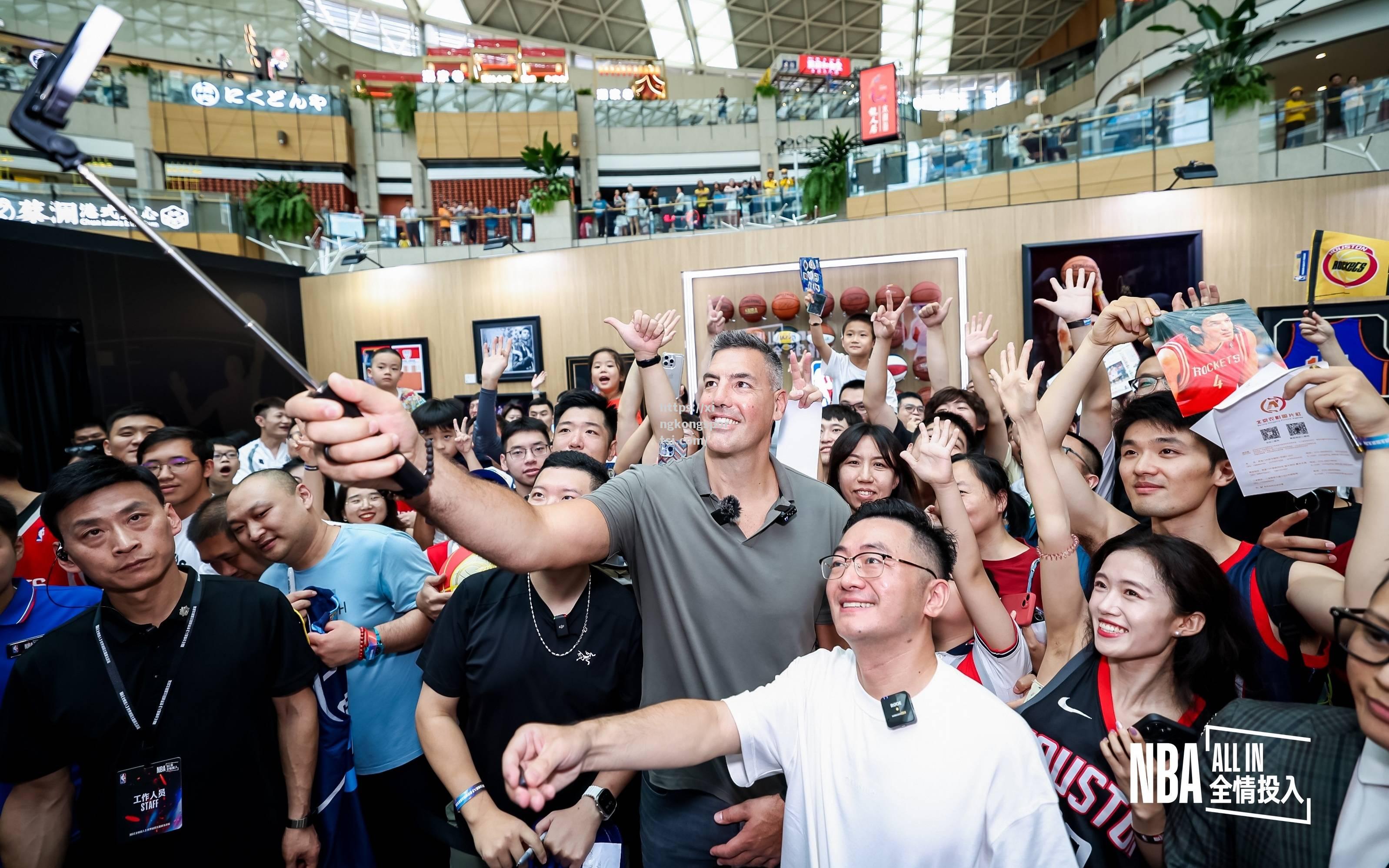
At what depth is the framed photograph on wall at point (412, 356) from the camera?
10484 mm

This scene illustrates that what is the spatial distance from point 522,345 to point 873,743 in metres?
9.27

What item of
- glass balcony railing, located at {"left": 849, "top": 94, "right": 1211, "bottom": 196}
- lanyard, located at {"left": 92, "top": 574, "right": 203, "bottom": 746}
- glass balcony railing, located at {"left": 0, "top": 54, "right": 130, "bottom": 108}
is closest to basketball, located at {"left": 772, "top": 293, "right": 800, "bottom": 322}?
glass balcony railing, located at {"left": 849, "top": 94, "right": 1211, "bottom": 196}

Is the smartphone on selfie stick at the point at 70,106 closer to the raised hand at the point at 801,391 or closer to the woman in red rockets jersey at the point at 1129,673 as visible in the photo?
the woman in red rockets jersey at the point at 1129,673

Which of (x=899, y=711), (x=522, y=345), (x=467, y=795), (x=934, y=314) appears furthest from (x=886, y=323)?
(x=522, y=345)

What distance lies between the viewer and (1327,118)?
24.9 feet

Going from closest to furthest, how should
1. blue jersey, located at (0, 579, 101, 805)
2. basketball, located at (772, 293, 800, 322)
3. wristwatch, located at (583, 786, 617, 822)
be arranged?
1. wristwatch, located at (583, 786, 617, 822)
2. blue jersey, located at (0, 579, 101, 805)
3. basketball, located at (772, 293, 800, 322)

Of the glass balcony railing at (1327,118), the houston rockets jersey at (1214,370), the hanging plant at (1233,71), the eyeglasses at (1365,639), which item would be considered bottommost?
the eyeglasses at (1365,639)

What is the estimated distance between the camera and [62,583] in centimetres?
318

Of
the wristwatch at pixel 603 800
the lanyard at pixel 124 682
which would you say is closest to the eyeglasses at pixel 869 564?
the wristwatch at pixel 603 800

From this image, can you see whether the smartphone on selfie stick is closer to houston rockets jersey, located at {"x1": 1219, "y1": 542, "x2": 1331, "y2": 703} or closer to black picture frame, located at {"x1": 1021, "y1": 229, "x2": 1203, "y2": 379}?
houston rockets jersey, located at {"x1": 1219, "y1": 542, "x2": 1331, "y2": 703}

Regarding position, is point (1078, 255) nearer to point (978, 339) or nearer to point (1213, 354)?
point (978, 339)

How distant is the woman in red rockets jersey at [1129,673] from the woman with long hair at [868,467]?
0.97 meters

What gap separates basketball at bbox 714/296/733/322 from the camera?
564cm

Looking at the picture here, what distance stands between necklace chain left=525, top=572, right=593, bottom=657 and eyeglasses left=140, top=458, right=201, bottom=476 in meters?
2.30
